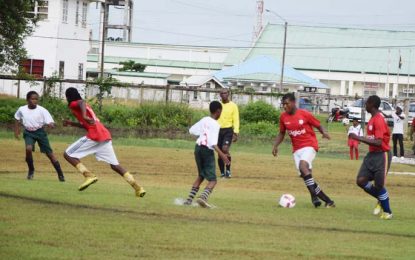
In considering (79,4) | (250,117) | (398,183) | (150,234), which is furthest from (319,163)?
(79,4)

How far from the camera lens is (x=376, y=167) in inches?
648

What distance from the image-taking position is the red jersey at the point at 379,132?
1631 cm

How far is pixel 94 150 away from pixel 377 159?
4.91 metres

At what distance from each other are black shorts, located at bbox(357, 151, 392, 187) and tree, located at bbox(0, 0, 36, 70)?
84.8ft

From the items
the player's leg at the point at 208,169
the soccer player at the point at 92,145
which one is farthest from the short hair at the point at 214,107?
the soccer player at the point at 92,145

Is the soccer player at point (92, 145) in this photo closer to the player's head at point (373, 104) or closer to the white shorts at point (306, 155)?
the white shorts at point (306, 155)

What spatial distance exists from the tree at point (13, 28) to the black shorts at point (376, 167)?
84.8ft

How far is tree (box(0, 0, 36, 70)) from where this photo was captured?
4062cm

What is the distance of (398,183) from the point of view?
26.2 meters

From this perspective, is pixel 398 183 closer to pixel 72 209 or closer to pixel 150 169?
pixel 150 169

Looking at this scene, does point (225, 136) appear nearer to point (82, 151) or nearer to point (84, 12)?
point (82, 151)

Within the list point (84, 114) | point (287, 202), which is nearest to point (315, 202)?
point (287, 202)

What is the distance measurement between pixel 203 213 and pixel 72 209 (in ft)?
6.72

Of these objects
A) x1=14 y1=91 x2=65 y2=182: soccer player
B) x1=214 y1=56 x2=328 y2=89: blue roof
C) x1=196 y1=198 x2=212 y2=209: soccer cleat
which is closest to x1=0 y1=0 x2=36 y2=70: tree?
x1=14 y1=91 x2=65 y2=182: soccer player
